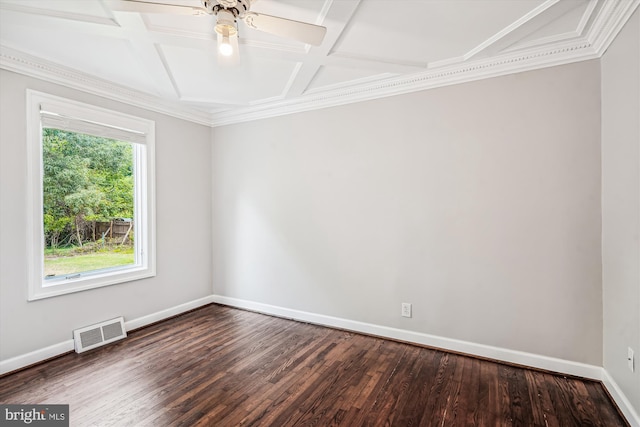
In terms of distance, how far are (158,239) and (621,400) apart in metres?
4.38

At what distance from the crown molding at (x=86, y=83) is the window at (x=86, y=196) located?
166mm

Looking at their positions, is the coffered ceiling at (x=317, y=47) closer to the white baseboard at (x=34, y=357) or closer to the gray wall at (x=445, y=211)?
the gray wall at (x=445, y=211)

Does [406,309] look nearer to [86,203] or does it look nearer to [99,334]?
[99,334]

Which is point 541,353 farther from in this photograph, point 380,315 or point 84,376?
point 84,376

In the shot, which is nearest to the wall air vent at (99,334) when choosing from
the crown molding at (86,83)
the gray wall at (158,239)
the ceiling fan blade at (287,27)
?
the gray wall at (158,239)

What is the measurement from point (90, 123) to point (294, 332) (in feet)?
9.84

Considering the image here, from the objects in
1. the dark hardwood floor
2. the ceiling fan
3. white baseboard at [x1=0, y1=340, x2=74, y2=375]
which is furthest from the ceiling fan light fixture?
white baseboard at [x1=0, y1=340, x2=74, y2=375]

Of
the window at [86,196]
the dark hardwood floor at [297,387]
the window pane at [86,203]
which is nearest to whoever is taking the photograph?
the dark hardwood floor at [297,387]

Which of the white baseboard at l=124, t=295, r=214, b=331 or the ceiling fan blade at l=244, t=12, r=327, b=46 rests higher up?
the ceiling fan blade at l=244, t=12, r=327, b=46

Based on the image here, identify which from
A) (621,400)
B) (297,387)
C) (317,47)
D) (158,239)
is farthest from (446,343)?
(158,239)

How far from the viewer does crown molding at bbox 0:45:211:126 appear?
8.42 feet

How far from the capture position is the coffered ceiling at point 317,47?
2.06 m

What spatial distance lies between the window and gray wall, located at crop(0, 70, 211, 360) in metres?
0.08

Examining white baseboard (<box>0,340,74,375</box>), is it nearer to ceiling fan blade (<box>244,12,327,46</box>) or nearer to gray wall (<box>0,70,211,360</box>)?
gray wall (<box>0,70,211,360</box>)
